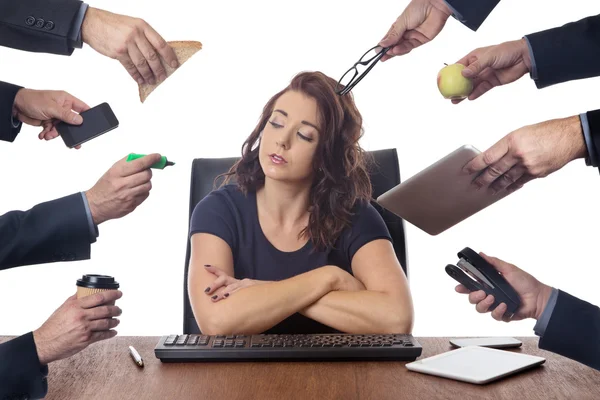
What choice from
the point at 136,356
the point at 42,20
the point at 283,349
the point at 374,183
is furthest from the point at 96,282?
the point at 374,183

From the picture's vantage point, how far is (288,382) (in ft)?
5.43

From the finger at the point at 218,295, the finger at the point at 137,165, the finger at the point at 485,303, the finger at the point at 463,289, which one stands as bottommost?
the finger at the point at 485,303

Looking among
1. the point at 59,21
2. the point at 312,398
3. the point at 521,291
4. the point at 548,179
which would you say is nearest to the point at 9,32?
the point at 59,21

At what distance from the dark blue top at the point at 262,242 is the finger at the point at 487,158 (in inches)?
27.8

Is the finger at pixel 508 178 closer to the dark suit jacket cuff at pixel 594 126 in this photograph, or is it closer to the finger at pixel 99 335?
the dark suit jacket cuff at pixel 594 126

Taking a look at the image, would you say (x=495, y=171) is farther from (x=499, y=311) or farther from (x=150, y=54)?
(x=150, y=54)

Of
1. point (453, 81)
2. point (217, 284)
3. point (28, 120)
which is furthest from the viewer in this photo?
point (217, 284)

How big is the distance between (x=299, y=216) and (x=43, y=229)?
105cm

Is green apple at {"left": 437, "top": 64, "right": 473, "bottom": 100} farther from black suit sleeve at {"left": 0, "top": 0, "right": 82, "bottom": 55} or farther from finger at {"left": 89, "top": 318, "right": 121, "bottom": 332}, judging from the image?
finger at {"left": 89, "top": 318, "right": 121, "bottom": 332}

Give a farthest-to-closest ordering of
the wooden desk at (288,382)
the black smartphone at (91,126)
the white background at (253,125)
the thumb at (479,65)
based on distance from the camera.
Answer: the white background at (253,125) → the thumb at (479,65) → the black smartphone at (91,126) → the wooden desk at (288,382)

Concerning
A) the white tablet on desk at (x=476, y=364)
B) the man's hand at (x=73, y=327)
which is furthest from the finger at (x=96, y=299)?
the white tablet on desk at (x=476, y=364)

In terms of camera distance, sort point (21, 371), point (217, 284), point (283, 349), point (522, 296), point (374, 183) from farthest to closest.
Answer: point (374, 183) < point (217, 284) < point (522, 296) < point (283, 349) < point (21, 371)

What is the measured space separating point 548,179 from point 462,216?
202 centimetres

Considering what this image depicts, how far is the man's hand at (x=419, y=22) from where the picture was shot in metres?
2.28
